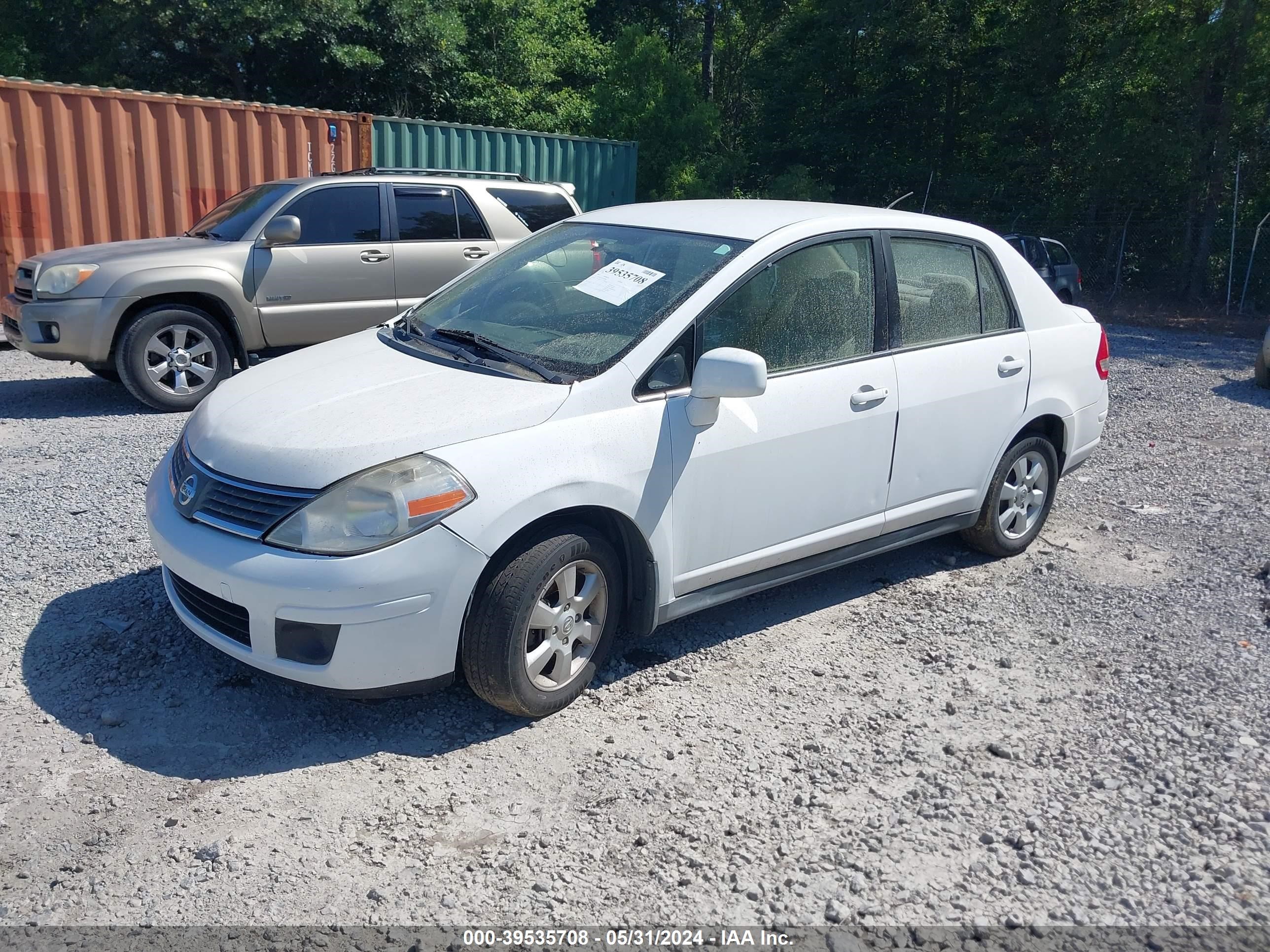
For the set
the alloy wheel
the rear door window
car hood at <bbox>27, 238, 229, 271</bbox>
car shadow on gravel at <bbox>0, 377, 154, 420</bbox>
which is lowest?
car shadow on gravel at <bbox>0, 377, 154, 420</bbox>

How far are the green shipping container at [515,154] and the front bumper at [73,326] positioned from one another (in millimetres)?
6177

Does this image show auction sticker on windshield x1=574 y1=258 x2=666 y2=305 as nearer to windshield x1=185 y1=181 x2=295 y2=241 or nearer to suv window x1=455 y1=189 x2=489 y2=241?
windshield x1=185 y1=181 x2=295 y2=241

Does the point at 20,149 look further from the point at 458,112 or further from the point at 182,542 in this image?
the point at 458,112

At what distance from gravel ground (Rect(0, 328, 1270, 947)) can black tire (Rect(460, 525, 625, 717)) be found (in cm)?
18

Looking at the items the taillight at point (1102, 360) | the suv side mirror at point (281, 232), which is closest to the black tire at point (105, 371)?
the suv side mirror at point (281, 232)

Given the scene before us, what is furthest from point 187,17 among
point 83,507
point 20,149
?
point 83,507

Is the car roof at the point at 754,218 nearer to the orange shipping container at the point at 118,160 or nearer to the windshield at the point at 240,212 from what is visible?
the windshield at the point at 240,212

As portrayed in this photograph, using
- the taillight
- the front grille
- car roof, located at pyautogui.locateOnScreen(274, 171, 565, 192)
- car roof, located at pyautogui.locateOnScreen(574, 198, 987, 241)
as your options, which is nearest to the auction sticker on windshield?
car roof, located at pyautogui.locateOnScreen(574, 198, 987, 241)

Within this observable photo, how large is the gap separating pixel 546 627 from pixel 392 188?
20.8ft

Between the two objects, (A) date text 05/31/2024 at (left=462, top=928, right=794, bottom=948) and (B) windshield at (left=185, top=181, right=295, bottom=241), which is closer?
(A) date text 05/31/2024 at (left=462, top=928, right=794, bottom=948)

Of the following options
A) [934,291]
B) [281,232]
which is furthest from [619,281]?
[281,232]

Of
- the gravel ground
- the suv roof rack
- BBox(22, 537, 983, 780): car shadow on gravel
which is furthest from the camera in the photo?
the suv roof rack

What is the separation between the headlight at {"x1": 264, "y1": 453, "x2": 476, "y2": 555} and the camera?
10.9 feet

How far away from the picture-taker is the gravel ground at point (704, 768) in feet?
9.65
